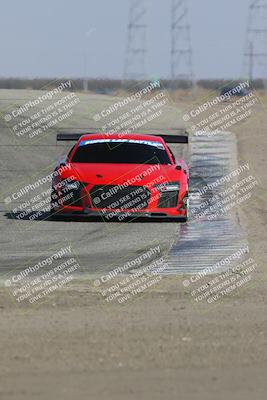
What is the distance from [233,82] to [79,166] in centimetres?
5758

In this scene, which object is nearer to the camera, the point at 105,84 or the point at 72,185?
the point at 72,185

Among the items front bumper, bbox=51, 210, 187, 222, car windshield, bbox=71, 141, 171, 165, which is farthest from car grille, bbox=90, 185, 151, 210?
car windshield, bbox=71, 141, 171, 165

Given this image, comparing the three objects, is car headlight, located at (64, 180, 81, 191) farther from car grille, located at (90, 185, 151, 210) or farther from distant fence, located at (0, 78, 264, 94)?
distant fence, located at (0, 78, 264, 94)

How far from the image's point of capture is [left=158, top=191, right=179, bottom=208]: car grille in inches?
588

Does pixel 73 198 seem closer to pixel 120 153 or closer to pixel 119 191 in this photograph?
pixel 119 191

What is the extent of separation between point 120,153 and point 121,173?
3.39 feet

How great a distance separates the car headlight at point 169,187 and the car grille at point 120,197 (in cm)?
21

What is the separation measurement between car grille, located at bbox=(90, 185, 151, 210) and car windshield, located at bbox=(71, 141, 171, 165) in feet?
3.53

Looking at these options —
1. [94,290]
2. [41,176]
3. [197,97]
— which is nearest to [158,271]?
[94,290]

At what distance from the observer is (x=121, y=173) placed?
50.1 feet

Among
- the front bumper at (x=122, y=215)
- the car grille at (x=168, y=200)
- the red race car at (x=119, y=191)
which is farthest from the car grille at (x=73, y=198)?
the car grille at (x=168, y=200)

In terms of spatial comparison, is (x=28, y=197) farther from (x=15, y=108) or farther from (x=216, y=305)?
(x=15, y=108)

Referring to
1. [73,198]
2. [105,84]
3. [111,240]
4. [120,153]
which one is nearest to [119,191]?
[73,198]

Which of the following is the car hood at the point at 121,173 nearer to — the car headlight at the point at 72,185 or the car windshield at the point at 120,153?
the car headlight at the point at 72,185
